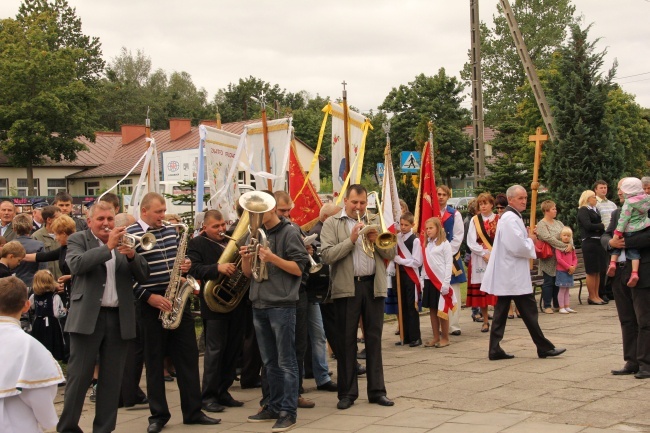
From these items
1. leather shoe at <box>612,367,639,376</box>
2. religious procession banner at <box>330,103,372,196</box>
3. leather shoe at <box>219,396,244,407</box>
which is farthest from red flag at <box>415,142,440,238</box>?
leather shoe at <box>219,396,244,407</box>

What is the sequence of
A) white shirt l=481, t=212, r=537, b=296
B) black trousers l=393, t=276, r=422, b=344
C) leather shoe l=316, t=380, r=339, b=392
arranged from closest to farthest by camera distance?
leather shoe l=316, t=380, r=339, b=392 → white shirt l=481, t=212, r=537, b=296 → black trousers l=393, t=276, r=422, b=344

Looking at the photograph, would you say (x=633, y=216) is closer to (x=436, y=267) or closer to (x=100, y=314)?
(x=436, y=267)

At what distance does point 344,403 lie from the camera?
805cm

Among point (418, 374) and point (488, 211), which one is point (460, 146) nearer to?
point (488, 211)

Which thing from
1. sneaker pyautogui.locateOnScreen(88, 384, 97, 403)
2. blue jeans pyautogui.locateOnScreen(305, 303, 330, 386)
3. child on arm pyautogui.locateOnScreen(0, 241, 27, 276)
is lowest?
sneaker pyautogui.locateOnScreen(88, 384, 97, 403)

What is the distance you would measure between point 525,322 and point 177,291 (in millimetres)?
4422

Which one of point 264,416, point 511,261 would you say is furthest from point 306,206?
point 264,416

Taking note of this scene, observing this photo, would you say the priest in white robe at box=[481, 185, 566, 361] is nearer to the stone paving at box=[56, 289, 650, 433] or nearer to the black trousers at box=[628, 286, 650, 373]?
the stone paving at box=[56, 289, 650, 433]

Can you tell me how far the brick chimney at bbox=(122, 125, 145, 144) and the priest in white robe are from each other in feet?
169

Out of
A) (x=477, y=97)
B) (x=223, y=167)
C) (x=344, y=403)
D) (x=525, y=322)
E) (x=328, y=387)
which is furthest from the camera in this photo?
(x=477, y=97)

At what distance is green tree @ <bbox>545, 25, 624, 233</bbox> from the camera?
69.0 ft

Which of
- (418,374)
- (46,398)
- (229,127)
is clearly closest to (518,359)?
(418,374)

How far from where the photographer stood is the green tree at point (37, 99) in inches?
1821

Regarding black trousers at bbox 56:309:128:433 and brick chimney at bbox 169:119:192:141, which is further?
brick chimney at bbox 169:119:192:141
